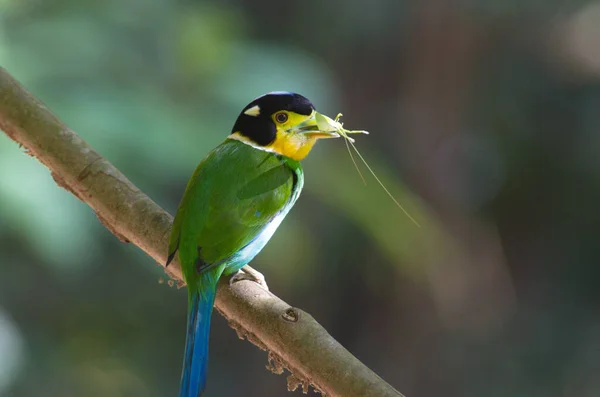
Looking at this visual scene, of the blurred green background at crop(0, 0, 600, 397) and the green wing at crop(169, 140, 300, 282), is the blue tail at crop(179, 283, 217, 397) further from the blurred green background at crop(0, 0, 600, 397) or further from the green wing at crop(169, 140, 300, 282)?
the blurred green background at crop(0, 0, 600, 397)

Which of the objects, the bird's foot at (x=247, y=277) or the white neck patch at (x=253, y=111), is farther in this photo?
the white neck patch at (x=253, y=111)

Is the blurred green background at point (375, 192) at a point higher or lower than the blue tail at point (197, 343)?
lower

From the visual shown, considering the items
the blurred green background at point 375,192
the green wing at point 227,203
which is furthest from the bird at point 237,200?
the blurred green background at point 375,192

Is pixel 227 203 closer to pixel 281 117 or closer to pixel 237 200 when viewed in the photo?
pixel 237 200

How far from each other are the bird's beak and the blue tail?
1.46 ft

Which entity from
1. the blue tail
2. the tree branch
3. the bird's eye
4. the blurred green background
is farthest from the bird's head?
the blurred green background

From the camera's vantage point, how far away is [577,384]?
488cm

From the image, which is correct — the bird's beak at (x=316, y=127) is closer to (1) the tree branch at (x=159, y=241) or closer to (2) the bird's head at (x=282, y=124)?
(2) the bird's head at (x=282, y=124)

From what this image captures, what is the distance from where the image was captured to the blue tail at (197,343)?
1.70 meters

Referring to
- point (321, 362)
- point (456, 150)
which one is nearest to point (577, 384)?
point (456, 150)

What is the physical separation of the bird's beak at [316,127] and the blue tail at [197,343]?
0.45 meters

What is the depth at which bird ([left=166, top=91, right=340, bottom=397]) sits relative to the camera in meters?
1.86

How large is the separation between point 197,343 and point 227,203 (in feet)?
1.14

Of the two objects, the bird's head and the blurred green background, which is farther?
the blurred green background
